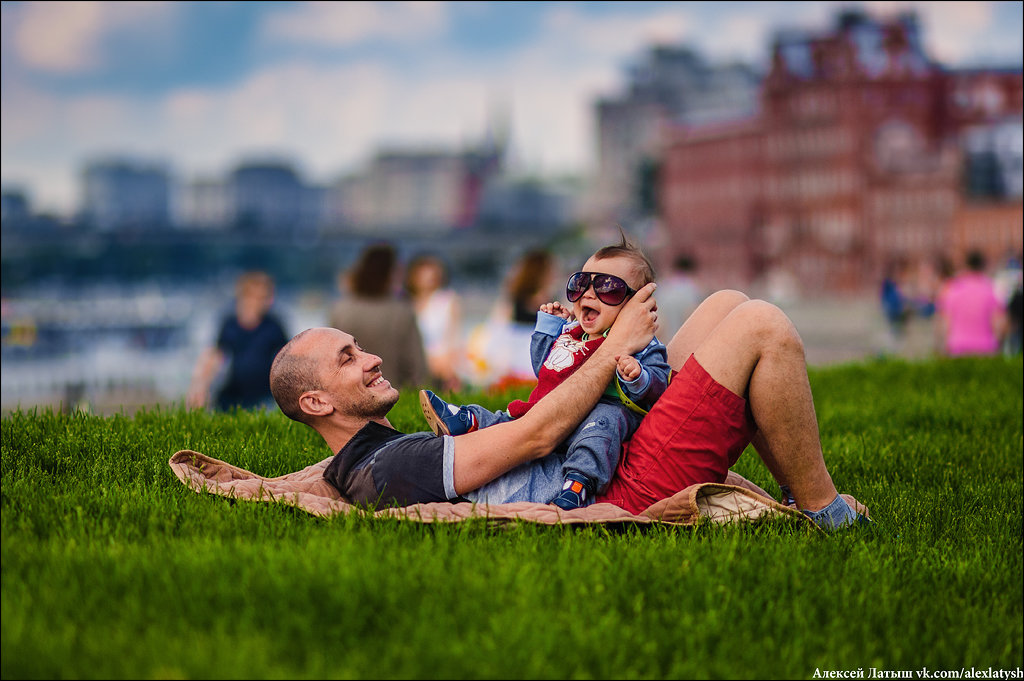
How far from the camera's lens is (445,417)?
16.2ft

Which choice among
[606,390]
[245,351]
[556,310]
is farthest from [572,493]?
[245,351]

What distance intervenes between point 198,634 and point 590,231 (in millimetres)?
172085

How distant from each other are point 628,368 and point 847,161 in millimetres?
104107

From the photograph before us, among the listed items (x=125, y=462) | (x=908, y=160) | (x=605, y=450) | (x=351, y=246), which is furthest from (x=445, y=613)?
(x=351, y=246)

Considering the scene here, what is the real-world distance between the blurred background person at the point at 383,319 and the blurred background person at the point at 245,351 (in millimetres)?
640

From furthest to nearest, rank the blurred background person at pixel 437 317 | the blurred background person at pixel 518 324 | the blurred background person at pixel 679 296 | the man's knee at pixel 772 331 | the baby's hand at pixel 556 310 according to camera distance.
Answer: the blurred background person at pixel 679 296 → the blurred background person at pixel 437 317 → the blurred background person at pixel 518 324 → the baby's hand at pixel 556 310 → the man's knee at pixel 772 331

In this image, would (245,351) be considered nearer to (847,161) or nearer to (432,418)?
(432,418)

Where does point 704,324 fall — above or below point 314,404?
above

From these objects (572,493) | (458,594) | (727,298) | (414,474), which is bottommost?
(458,594)

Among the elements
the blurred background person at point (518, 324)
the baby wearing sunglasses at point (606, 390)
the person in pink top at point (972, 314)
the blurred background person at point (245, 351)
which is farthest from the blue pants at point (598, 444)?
the person in pink top at point (972, 314)

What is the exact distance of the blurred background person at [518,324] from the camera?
1023 cm

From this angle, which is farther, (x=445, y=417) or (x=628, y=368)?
(x=445, y=417)

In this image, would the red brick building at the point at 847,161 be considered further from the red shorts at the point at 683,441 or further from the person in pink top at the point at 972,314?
the red shorts at the point at 683,441

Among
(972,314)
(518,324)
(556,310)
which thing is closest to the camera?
(556,310)
